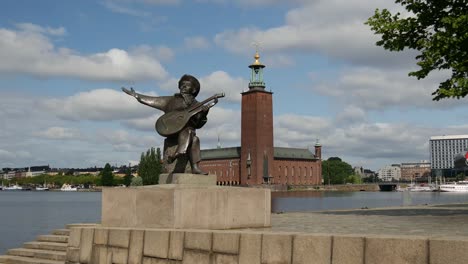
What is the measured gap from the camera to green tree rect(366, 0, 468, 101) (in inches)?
587

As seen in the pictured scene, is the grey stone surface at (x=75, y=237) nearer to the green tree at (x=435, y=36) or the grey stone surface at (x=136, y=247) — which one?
the grey stone surface at (x=136, y=247)

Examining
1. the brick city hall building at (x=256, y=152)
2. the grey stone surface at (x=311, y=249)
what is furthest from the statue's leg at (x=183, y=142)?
the brick city hall building at (x=256, y=152)

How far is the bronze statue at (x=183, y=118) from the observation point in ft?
37.6

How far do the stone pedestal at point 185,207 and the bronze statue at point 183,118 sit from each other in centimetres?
106

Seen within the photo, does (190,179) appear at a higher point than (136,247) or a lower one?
higher

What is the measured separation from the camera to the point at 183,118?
11484 mm

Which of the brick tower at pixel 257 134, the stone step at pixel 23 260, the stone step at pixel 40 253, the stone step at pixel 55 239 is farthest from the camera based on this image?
the brick tower at pixel 257 134

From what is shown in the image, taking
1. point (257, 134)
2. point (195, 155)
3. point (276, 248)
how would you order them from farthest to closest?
1. point (257, 134)
2. point (195, 155)
3. point (276, 248)

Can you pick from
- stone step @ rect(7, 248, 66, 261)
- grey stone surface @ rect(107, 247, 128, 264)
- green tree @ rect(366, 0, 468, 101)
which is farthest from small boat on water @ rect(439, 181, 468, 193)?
grey stone surface @ rect(107, 247, 128, 264)

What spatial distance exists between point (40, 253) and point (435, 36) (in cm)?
1154

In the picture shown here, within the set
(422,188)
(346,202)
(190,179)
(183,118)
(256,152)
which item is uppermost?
(256,152)

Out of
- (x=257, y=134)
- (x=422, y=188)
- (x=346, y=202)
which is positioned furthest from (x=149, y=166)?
(x=422, y=188)

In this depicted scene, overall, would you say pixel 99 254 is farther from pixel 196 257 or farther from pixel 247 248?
pixel 247 248

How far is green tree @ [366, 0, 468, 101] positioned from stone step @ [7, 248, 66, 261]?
10.3 metres
